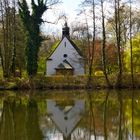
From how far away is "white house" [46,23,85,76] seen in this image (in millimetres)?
61812

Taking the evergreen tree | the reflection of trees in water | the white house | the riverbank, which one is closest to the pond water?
the reflection of trees in water

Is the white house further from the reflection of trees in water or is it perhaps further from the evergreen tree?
the reflection of trees in water

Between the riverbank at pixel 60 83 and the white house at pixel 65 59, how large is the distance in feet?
52.4

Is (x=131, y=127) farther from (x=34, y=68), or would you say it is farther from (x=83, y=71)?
(x=83, y=71)

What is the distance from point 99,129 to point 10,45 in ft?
122

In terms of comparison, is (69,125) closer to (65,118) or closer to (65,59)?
(65,118)

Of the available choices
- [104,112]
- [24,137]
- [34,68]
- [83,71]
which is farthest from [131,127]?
[83,71]

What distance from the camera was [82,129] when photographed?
15.5 m

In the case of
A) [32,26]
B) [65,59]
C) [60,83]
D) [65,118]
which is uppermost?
[32,26]

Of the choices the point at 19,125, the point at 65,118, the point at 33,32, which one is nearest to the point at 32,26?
the point at 33,32

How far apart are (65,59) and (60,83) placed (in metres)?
18.6

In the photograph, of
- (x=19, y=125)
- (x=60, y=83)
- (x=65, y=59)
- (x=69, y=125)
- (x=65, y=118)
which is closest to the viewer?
(x=19, y=125)

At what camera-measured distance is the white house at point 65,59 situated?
61.8 metres

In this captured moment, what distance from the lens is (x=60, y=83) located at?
44.9 meters
